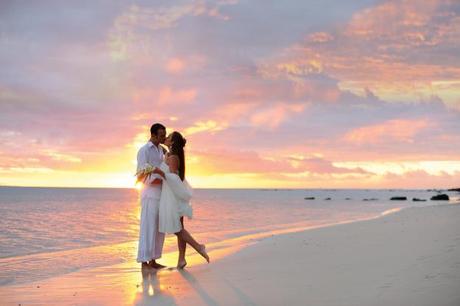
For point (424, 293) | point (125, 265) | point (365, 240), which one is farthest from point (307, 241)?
point (424, 293)

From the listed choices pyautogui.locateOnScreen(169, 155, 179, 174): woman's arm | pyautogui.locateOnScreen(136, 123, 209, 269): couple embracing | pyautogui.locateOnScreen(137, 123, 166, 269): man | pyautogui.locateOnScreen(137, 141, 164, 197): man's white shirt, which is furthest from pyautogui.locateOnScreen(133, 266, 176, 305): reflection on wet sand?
pyautogui.locateOnScreen(169, 155, 179, 174): woman's arm

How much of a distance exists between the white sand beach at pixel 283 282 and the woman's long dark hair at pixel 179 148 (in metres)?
2.05

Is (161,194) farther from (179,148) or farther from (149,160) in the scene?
(179,148)

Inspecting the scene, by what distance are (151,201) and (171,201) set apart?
18.7 inches

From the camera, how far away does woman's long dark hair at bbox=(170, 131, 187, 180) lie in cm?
963

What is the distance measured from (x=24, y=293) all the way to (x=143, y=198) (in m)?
2.92

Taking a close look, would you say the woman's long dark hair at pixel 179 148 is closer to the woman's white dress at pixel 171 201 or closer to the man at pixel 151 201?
the woman's white dress at pixel 171 201

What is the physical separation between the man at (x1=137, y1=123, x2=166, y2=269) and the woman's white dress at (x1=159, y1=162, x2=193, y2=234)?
221mm

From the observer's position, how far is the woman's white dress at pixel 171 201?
9.66 m

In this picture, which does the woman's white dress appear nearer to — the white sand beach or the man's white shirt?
the man's white shirt

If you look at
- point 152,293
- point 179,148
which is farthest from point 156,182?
point 152,293

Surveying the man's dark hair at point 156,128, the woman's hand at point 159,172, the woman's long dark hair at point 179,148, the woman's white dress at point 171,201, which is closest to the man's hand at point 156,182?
the woman's white dress at point 171,201

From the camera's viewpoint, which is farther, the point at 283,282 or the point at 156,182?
the point at 156,182

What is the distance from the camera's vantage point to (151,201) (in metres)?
9.91
